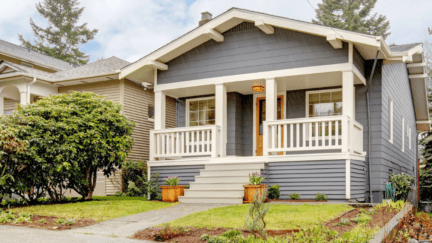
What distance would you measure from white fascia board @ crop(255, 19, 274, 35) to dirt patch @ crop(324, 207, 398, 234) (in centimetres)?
487

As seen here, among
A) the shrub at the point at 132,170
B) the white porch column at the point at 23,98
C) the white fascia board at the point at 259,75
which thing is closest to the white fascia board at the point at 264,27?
the white fascia board at the point at 259,75

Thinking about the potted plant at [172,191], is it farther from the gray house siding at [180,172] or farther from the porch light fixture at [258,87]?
the porch light fixture at [258,87]

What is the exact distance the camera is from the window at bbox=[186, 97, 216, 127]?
1292 cm

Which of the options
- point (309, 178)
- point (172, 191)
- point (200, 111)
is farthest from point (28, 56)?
point (309, 178)

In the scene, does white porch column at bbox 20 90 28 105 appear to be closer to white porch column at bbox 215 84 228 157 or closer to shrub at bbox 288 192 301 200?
white porch column at bbox 215 84 228 157

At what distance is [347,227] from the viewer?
5957mm

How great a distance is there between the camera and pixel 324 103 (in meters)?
11.6

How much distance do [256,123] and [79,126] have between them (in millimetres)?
5139

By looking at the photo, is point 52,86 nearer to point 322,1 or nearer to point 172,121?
point 172,121

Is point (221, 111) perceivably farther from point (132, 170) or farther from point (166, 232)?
point (166, 232)

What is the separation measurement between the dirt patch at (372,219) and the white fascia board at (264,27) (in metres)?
4.87

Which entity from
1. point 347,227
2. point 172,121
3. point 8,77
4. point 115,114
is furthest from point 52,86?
point 347,227

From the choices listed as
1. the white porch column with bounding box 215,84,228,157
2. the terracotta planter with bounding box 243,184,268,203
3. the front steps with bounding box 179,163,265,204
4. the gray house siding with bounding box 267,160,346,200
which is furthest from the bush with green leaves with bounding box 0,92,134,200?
the gray house siding with bounding box 267,160,346,200

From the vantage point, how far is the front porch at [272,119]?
31.7ft
